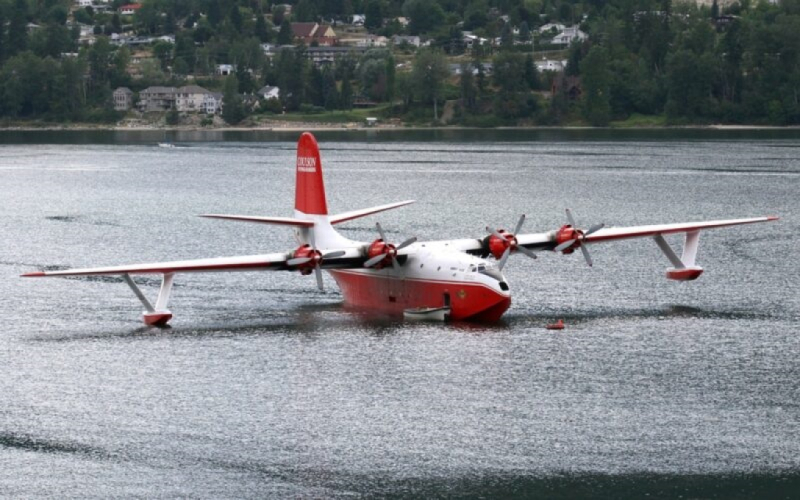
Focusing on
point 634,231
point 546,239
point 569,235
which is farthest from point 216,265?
point 634,231

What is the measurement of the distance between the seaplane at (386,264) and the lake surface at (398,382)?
49.9 inches

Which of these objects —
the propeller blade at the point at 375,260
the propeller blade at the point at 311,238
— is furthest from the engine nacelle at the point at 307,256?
the propeller blade at the point at 311,238

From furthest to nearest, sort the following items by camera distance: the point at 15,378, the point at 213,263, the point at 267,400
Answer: the point at 213,263
the point at 15,378
the point at 267,400

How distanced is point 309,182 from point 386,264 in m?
7.64

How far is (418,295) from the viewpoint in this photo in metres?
61.6

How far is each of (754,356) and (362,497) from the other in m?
22.0

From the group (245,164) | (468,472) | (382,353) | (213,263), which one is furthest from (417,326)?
(245,164)

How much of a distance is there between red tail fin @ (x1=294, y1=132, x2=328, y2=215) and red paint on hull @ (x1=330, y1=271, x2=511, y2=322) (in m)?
3.34

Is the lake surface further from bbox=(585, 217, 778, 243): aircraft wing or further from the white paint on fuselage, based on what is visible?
bbox=(585, 217, 778, 243): aircraft wing

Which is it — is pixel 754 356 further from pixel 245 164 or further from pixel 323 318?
pixel 245 164

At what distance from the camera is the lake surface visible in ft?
135

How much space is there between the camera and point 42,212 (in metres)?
114

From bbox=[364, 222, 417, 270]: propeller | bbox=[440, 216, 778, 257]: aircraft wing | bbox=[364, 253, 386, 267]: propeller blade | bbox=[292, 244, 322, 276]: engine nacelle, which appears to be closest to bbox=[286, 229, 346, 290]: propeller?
bbox=[292, 244, 322, 276]: engine nacelle

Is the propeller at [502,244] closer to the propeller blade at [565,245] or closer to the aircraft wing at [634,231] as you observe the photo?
the propeller blade at [565,245]
